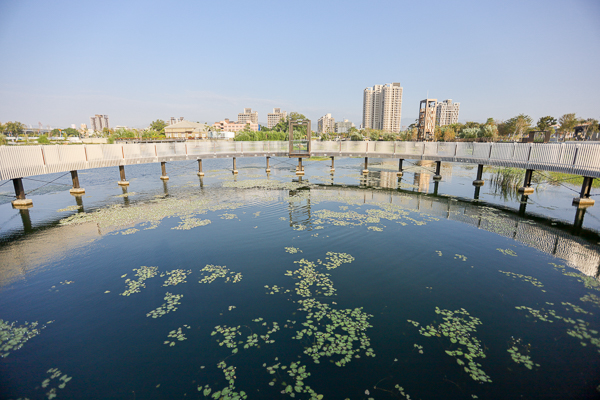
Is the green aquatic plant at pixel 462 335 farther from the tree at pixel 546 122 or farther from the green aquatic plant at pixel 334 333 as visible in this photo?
the tree at pixel 546 122

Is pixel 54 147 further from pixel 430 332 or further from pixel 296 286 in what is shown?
pixel 430 332

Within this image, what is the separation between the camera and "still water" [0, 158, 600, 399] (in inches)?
215

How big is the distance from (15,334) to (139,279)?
10.1 ft

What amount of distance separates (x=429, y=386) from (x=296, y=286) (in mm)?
4504

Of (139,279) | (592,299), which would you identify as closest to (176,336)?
(139,279)

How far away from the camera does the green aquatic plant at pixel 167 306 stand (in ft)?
24.4

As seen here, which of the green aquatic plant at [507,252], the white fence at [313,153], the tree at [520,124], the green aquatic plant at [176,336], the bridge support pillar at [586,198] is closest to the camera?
the green aquatic plant at [176,336]

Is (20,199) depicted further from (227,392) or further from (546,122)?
(546,122)

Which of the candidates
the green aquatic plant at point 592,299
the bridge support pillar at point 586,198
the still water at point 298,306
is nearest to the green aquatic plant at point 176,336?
the still water at point 298,306

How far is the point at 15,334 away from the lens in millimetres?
6656

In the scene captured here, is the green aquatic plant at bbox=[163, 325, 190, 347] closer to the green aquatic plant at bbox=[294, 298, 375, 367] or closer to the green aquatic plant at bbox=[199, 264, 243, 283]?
the green aquatic plant at bbox=[199, 264, 243, 283]

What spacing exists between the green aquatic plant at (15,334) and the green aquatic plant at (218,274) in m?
4.17

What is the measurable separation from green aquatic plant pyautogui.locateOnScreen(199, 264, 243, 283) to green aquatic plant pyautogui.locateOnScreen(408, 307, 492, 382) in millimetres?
5807

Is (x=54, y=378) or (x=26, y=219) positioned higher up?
(x=26, y=219)
